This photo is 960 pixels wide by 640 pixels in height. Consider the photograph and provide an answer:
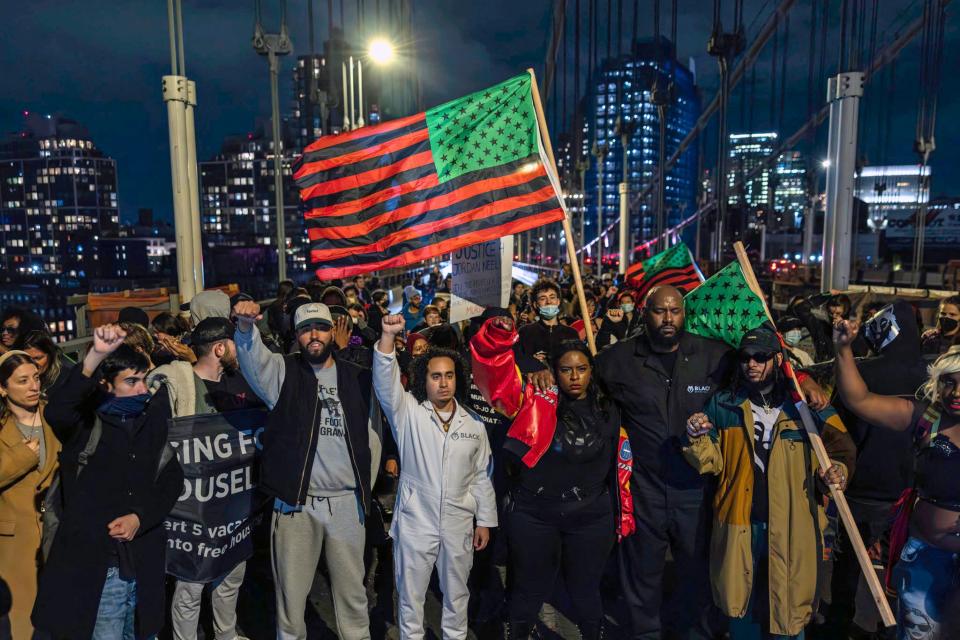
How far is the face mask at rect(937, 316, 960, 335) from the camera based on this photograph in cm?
554

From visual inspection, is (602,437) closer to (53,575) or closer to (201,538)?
(201,538)

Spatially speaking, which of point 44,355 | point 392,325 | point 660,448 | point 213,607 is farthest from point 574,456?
point 44,355

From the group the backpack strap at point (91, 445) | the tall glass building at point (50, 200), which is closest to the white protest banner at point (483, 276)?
the backpack strap at point (91, 445)

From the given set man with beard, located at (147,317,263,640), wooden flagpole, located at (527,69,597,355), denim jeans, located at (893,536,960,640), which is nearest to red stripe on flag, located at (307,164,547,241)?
wooden flagpole, located at (527,69,597,355)

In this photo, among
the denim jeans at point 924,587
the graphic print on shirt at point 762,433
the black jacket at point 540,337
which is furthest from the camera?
the black jacket at point 540,337

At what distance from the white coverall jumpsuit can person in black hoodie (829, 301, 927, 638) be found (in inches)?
87.6

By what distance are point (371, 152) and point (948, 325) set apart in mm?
4772

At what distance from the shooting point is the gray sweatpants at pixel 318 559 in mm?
3691

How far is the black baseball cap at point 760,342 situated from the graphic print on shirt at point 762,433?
34 centimetres

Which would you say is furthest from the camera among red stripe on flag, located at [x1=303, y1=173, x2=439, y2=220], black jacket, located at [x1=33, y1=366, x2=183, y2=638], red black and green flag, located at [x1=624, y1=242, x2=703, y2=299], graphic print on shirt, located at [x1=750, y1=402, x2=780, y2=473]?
red black and green flag, located at [x1=624, y1=242, x2=703, y2=299]

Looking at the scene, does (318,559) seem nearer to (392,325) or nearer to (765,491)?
(392,325)

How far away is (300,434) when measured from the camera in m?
3.68

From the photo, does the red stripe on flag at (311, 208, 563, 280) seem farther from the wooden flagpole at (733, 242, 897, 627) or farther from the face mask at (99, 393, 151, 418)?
the wooden flagpole at (733, 242, 897, 627)

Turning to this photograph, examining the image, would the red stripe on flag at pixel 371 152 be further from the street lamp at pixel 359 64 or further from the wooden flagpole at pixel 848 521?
the street lamp at pixel 359 64
